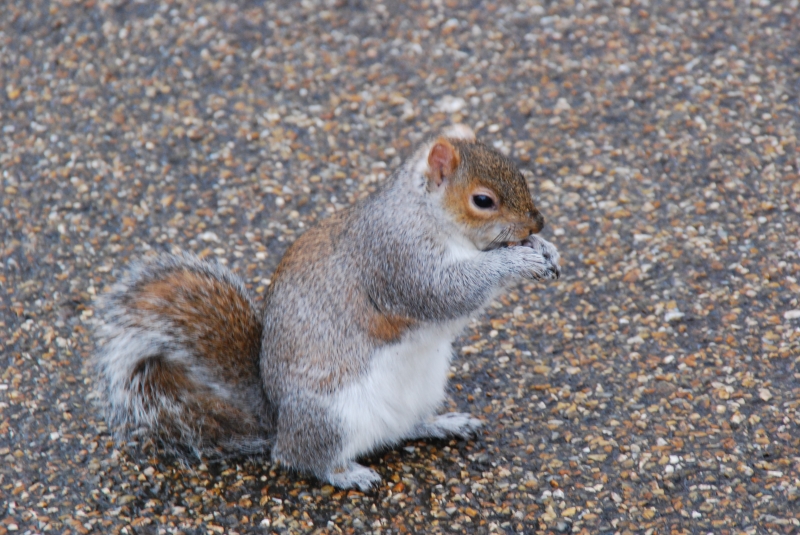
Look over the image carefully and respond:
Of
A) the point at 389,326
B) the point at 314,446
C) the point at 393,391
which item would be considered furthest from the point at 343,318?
the point at 314,446

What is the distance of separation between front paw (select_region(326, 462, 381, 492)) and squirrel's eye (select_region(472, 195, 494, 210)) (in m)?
0.88

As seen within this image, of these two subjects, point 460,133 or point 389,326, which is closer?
point 389,326

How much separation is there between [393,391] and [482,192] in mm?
639

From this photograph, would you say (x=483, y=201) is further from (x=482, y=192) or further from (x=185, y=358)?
(x=185, y=358)

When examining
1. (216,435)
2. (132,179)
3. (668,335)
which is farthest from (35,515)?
(668,335)

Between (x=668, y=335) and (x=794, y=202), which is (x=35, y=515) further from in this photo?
(x=794, y=202)

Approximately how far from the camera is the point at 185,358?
2.74m

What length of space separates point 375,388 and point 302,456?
0.31 metres

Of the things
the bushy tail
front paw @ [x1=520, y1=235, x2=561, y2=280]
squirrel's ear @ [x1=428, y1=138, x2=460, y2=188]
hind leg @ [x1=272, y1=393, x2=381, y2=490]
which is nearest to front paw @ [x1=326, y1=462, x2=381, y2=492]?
hind leg @ [x1=272, y1=393, x2=381, y2=490]

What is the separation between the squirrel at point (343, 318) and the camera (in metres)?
2.67

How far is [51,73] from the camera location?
4.59 metres

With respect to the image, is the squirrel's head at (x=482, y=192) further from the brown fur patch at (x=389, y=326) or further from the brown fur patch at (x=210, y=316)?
the brown fur patch at (x=210, y=316)

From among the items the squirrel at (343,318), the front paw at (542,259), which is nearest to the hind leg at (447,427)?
the squirrel at (343,318)

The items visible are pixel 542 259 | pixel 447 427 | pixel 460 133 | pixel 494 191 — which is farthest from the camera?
pixel 447 427
